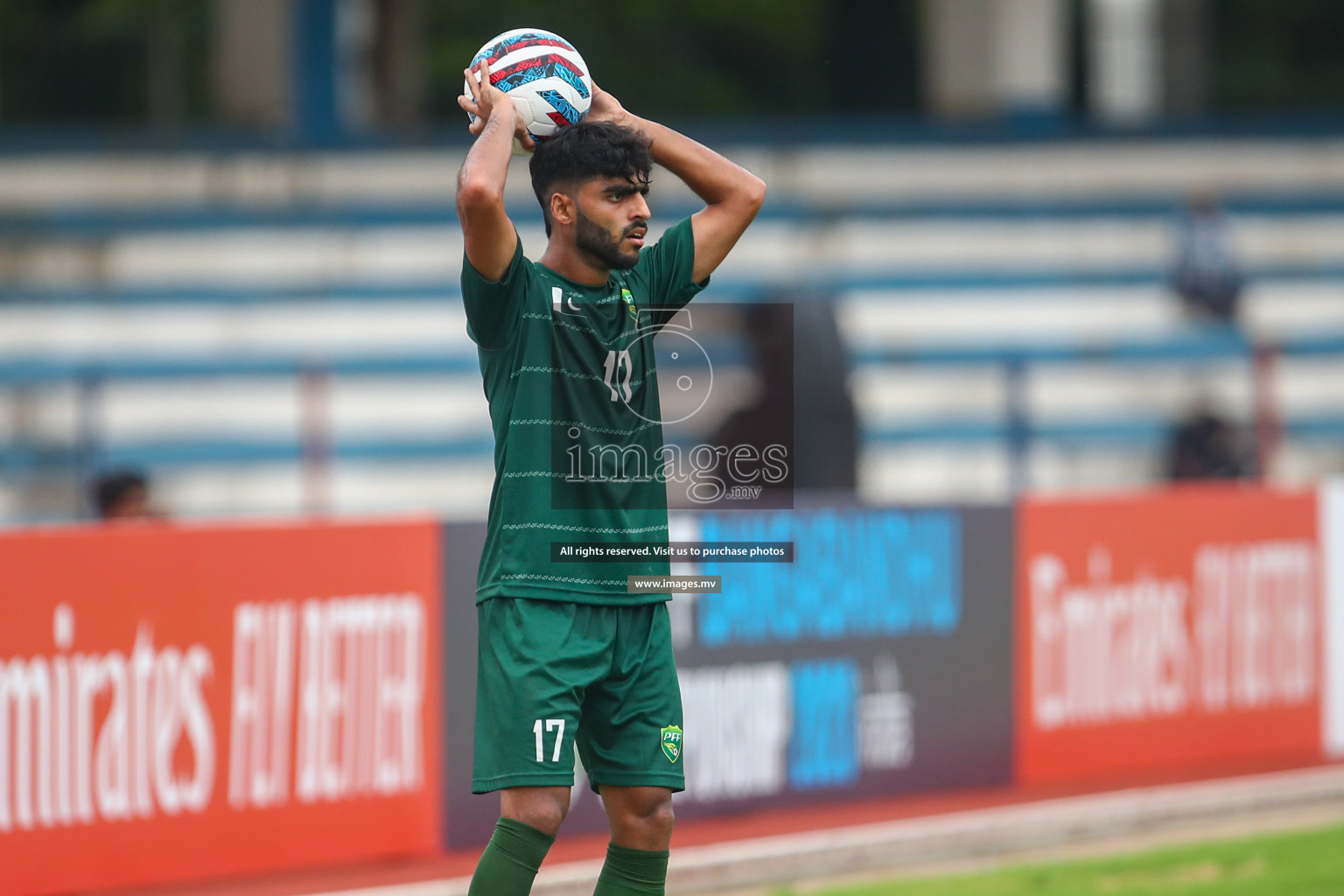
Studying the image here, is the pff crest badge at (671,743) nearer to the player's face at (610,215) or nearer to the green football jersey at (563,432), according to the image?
the green football jersey at (563,432)

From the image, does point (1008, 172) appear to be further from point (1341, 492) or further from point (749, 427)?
point (749, 427)

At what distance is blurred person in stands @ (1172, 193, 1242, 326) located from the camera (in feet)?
46.5

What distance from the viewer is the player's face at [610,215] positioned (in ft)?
13.3

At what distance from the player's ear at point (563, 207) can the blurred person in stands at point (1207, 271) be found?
36.0 feet

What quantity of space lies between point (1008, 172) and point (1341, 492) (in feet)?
20.6

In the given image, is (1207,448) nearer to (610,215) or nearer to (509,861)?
(610,215)

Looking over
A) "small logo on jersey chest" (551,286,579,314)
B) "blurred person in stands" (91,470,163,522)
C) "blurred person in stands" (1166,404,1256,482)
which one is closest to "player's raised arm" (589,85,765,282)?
"small logo on jersey chest" (551,286,579,314)

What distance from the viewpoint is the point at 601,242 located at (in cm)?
407

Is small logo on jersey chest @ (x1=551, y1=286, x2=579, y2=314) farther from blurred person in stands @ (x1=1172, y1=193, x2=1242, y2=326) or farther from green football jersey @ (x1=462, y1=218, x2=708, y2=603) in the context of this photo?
blurred person in stands @ (x1=1172, y1=193, x2=1242, y2=326)

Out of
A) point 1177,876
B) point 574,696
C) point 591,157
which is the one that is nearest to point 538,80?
point 591,157

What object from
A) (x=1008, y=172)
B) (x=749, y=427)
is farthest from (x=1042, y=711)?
(x=1008, y=172)

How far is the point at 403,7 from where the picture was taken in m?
15.7

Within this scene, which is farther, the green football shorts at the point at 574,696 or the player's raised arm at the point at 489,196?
the green football shorts at the point at 574,696

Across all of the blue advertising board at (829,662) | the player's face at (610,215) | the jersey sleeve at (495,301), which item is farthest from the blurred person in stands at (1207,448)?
the jersey sleeve at (495,301)
